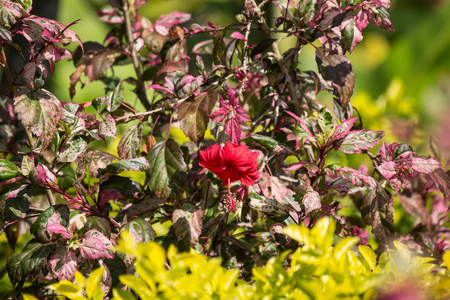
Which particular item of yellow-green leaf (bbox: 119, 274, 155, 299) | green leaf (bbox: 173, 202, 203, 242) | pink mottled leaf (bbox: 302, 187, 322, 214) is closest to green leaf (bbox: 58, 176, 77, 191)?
green leaf (bbox: 173, 202, 203, 242)

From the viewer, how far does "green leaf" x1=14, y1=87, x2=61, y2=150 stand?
2.96 feet

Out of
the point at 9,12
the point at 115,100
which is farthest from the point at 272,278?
the point at 9,12

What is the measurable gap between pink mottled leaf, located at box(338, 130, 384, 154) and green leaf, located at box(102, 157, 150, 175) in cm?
38

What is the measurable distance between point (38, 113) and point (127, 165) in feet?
0.66

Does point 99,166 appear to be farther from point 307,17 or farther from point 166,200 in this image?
point 307,17

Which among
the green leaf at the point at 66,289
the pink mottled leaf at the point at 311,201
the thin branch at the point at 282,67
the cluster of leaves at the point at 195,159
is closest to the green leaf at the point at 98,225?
the cluster of leaves at the point at 195,159

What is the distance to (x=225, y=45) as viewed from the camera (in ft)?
3.51

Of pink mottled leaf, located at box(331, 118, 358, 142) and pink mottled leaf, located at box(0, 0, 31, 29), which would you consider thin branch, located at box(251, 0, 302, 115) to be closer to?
pink mottled leaf, located at box(331, 118, 358, 142)

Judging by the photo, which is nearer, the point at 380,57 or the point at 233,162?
the point at 233,162

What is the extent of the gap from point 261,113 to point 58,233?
54 cm

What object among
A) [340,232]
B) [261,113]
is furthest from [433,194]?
[261,113]

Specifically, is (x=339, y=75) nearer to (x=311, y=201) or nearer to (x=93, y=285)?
(x=311, y=201)

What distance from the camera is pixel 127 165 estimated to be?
2.94ft

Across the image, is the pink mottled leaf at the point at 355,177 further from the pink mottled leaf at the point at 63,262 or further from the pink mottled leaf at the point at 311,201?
the pink mottled leaf at the point at 63,262
